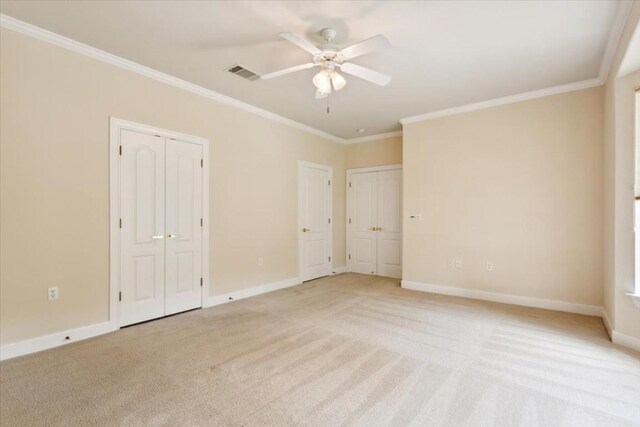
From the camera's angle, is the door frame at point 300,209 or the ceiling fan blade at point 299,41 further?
the door frame at point 300,209

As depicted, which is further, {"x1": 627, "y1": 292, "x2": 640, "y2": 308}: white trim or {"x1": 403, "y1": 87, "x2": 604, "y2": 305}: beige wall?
{"x1": 403, "y1": 87, "x2": 604, "y2": 305}: beige wall

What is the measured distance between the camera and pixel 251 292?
4660 millimetres

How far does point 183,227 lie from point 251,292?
146cm

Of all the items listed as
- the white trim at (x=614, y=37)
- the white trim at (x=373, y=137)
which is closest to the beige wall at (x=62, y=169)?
the white trim at (x=373, y=137)

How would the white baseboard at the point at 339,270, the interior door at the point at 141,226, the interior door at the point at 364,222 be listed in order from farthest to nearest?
the white baseboard at the point at 339,270 < the interior door at the point at 364,222 < the interior door at the point at 141,226

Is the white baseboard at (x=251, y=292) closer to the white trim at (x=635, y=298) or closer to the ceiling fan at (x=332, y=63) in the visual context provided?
the ceiling fan at (x=332, y=63)

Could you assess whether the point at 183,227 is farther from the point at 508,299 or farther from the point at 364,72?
the point at 508,299

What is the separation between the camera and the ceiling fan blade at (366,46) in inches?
89.0

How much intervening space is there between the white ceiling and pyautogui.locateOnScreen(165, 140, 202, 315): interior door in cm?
97

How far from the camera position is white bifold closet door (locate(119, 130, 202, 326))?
336 cm

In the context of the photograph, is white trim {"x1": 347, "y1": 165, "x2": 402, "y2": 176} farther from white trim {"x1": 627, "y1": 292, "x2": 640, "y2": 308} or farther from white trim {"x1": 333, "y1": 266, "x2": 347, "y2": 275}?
white trim {"x1": 627, "y1": 292, "x2": 640, "y2": 308}

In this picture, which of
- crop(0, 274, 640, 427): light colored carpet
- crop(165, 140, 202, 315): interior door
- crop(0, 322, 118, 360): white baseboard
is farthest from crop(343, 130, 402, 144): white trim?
crop(0, 322, 118, 360): white baseboard

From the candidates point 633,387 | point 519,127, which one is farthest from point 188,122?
point 633,387

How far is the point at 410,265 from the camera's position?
5164 mm
